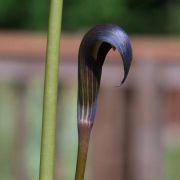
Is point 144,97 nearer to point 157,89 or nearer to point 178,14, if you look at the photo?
point 157,89

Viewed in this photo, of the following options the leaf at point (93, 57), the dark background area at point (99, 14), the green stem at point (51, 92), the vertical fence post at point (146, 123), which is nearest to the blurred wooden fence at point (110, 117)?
the vertical fence post at point (146, 123)

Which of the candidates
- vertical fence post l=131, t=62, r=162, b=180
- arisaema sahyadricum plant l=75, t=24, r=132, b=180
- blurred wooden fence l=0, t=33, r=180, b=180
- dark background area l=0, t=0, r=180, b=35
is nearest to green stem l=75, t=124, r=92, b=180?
arisaema sahyadricum plant l=75, t=24, r=132, b=180

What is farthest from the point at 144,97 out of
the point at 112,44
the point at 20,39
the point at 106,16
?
the point at 112,44

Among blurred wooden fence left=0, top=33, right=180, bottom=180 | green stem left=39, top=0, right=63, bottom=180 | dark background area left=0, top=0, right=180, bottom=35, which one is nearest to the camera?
green stem left=39, top=0, right=63, bottom=180

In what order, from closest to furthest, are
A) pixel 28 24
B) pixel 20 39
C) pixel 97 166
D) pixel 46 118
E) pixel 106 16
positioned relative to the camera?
pixel 46 118, pixel 97 166, pixel 20 39, pixel 106 16, pixel 28 24

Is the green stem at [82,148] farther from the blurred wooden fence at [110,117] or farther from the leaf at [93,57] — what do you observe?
the blurred wooden fence at [110,117]

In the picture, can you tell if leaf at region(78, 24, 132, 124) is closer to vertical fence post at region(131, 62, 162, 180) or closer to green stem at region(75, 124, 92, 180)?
green stem at region(75, 124, 92, 180)
